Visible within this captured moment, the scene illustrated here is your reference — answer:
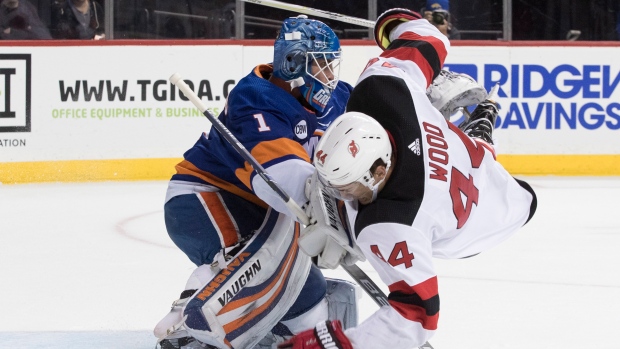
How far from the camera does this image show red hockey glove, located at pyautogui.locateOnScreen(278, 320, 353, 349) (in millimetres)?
2006

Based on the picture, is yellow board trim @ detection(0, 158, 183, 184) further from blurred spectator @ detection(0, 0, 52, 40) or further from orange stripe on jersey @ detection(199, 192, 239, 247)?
orange stripe on jersey @ detection(199, 192, 239, 247)

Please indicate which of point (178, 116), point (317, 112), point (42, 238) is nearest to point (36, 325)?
point (317, 112)

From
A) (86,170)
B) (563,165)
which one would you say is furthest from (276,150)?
(563,165)

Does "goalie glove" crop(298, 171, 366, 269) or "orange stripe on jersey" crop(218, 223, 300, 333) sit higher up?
"goalie glove" crop(298, 171, 366, 269)

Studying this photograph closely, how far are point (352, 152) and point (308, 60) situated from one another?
27.8 inches

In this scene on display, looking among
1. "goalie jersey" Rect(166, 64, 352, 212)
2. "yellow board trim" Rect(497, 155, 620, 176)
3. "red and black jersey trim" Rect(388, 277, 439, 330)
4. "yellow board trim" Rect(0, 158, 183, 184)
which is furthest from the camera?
"yellow board trim" Rect(497, 155, 620, 176)

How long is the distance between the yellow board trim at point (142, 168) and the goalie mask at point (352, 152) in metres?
4.51

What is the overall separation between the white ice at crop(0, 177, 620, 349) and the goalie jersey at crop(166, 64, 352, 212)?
0.55 meters

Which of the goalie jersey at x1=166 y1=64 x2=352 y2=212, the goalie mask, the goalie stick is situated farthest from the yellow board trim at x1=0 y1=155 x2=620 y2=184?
the goalie mask

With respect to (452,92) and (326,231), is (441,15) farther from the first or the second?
(326,231)

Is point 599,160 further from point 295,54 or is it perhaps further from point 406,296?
point 406,296

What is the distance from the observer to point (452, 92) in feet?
8.87

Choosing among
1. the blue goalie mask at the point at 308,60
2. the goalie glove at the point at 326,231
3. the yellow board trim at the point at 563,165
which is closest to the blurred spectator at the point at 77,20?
the yellow board trim at the point at 563,165

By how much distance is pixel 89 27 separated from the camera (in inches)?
262
